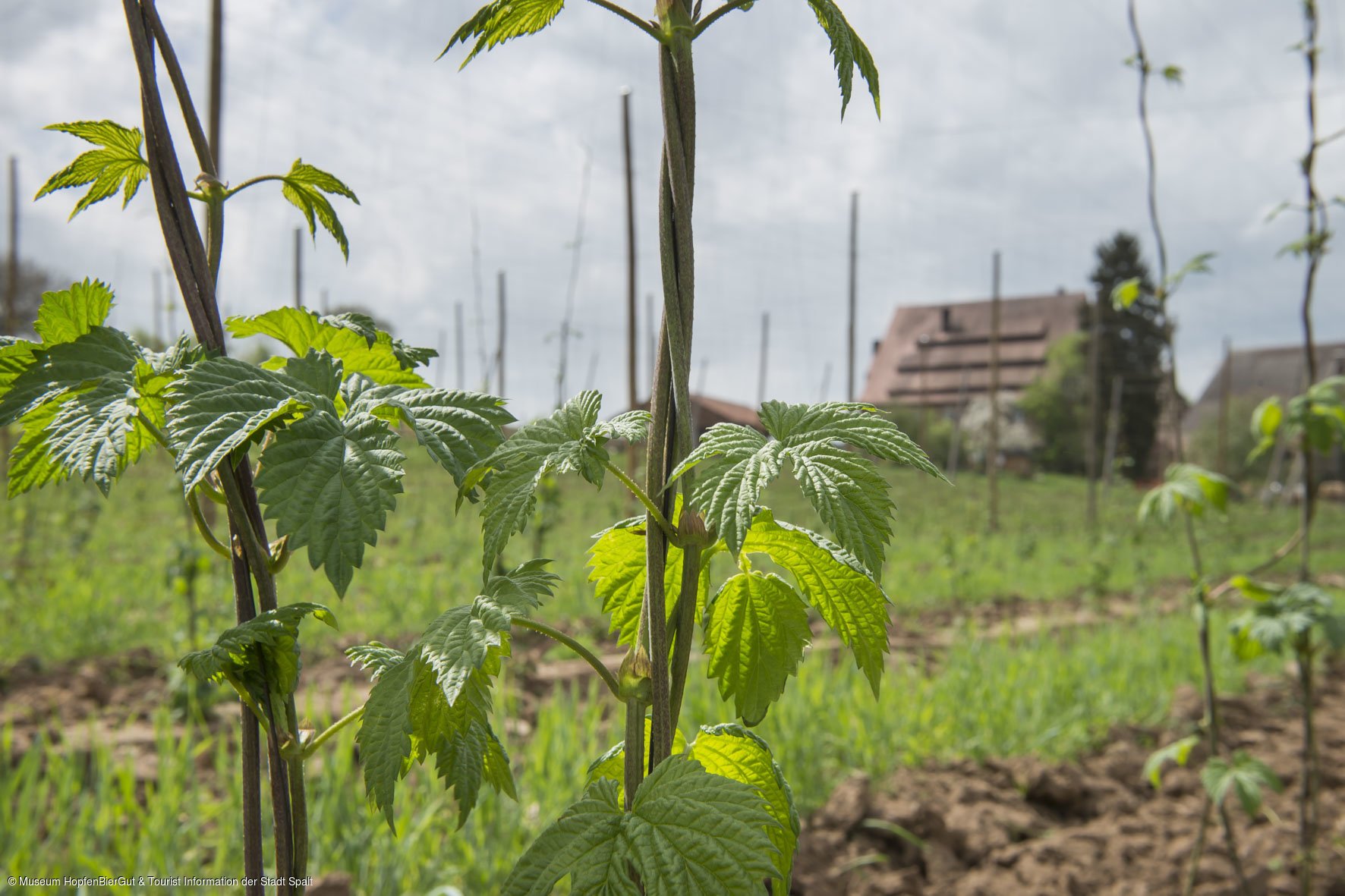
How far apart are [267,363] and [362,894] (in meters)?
1.64

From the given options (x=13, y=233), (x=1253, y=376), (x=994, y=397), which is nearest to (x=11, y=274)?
(x=13, y=233)

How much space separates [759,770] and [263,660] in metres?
0.46

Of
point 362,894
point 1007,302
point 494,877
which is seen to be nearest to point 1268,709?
point 494,877

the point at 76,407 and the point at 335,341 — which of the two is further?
the point at 335,341

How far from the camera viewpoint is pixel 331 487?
2.00 ft

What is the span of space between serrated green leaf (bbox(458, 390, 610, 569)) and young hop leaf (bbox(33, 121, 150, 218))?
0.42 meters

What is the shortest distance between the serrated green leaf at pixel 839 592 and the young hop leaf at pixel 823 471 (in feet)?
0.21

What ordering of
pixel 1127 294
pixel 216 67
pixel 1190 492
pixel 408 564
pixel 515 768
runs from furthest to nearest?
pixel 408 564
pixel 216 67
pixel 515 768
pixel 1127 294
pixel 1190 492

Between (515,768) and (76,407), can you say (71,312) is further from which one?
(515,768)

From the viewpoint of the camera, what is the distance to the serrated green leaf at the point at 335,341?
85cm

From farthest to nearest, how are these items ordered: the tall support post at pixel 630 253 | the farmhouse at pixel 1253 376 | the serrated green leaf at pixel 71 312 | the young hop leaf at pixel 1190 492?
the farmhouse at pixel 1253 376 < the tall support post at pixel 630 253 < the young hop leaf at pixel 1190 492 < the serrated green leaf at pixel 71 312

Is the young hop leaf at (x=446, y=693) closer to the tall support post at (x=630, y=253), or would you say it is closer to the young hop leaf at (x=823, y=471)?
the young hop leaf at (x=823, y=471)

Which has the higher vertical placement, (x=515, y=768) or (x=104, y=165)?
(x=104, y=165)

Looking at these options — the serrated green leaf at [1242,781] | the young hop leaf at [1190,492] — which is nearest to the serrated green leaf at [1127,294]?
the young hop leaf at [1190,492]
